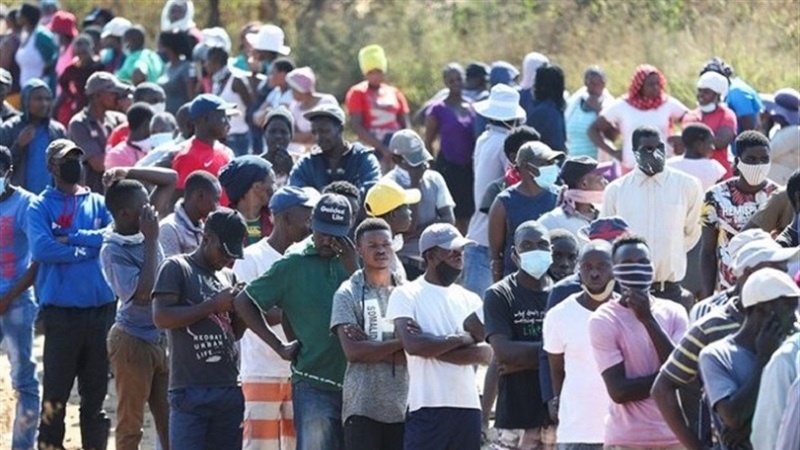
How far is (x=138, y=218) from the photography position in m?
10.8

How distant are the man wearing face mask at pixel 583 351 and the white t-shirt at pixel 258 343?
1855mm

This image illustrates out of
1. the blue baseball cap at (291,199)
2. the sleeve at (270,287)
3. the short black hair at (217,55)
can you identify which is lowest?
the sleeve at (270,287)

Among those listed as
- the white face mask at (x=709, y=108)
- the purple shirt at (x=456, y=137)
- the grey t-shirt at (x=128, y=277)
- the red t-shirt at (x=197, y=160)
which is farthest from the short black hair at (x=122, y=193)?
the white face mask at (x=709, y=108)

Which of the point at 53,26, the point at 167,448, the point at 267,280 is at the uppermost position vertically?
the point at 53,26

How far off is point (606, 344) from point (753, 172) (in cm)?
347

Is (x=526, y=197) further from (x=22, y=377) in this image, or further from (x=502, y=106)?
(x=22, y=377)

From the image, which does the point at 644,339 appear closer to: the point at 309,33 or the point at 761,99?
the point at 761,99

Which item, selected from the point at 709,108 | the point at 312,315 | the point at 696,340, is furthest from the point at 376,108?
the point at 696,340

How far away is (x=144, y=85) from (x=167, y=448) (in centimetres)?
546

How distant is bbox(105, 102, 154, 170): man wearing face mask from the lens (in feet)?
46.2

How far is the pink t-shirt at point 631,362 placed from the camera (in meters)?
8.48

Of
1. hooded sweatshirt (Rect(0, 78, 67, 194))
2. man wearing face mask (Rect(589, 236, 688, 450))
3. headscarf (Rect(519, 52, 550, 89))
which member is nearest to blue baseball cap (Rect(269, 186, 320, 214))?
man wearing face mask (Rect(589, 236, 688, 450))

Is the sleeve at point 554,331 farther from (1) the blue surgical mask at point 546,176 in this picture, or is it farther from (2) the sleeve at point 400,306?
(1) the blue surgical mask at point 546,176

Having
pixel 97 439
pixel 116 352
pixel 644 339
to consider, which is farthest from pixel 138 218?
pixel 644 339
